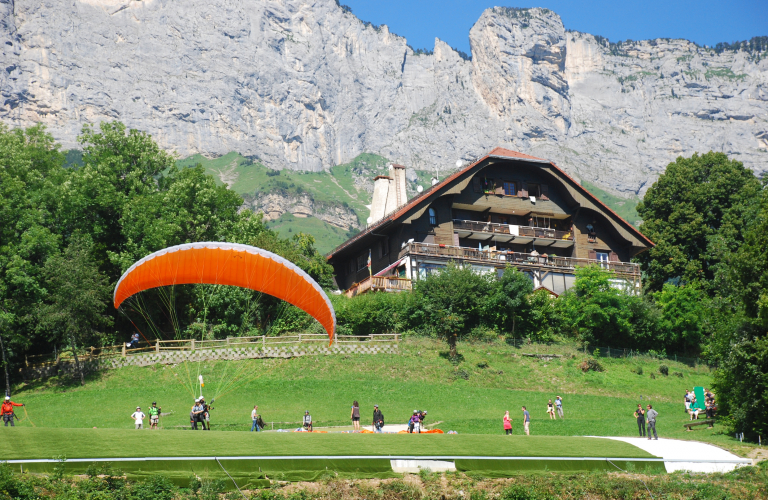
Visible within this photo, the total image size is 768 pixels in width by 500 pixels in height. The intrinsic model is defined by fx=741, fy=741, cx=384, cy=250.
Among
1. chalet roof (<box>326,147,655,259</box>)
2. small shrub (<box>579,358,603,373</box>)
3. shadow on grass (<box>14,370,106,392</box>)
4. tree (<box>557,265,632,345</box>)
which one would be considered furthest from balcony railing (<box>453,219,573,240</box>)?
shadow on grass (<box>14,370,106,392</box>)

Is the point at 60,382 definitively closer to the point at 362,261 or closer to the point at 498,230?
the point at 362,261

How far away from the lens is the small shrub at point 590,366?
38.1 metres

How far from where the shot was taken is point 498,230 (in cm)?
5084

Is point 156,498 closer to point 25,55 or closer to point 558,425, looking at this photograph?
point 558,425

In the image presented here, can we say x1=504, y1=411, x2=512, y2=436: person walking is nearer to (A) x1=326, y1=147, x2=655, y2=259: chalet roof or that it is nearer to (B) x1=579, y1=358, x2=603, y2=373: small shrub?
(B) x1=579, y1=358, x2=603, y2=373: small shrub

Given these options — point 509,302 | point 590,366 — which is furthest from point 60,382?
point 590,366

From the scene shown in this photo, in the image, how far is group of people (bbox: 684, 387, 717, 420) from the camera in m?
29.1

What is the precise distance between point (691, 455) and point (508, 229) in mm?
29607

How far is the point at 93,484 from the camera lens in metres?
16.5

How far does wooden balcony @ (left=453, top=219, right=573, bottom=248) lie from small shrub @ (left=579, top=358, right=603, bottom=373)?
13780 millimetres

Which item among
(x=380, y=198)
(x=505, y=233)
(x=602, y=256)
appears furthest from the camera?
(x=380, y=198)

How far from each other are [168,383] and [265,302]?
9.44m

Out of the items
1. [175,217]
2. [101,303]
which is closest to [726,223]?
[175,217]

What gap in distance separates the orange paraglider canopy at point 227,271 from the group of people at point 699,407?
15.2 m
